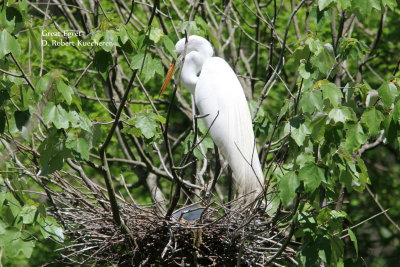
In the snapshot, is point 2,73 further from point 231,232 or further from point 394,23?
point 394,23

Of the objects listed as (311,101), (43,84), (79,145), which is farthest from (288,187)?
(43,84)

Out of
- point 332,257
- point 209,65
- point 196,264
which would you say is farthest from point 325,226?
point 209,65

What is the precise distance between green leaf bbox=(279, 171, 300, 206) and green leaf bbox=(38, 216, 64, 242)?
1.06m

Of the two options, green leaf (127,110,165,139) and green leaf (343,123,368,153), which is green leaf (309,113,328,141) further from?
green leaf (127,110,165,139)

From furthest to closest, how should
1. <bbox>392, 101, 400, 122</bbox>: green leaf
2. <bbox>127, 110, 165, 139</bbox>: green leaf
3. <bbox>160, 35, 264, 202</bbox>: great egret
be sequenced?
<bbox>160, 35, 264, 202</bbox>: great egret, <bbox>127, 110, 165, 139</bbox>: green leaf, <bbox>392, 101, 400, 122</bbox>: green leaf

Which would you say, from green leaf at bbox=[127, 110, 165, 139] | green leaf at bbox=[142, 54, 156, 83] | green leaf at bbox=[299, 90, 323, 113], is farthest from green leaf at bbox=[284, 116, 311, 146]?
green leaf at bbox=[127, 110, 165, 139]

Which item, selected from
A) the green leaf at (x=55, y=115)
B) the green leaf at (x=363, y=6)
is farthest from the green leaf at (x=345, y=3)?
the green leaf at (x=55, y=115)

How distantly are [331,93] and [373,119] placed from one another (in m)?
0.20

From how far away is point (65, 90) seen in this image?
2.40 metres

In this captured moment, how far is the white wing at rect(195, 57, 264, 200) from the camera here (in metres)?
4.00

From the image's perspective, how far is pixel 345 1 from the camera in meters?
2.64

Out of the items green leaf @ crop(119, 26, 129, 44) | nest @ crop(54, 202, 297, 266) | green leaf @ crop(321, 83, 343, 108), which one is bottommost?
nest @ crop(54, 202, 297, 266)

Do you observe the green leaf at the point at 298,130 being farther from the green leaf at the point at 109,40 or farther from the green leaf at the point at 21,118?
the green leaf at the point at 21,118

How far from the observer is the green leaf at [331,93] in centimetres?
260
